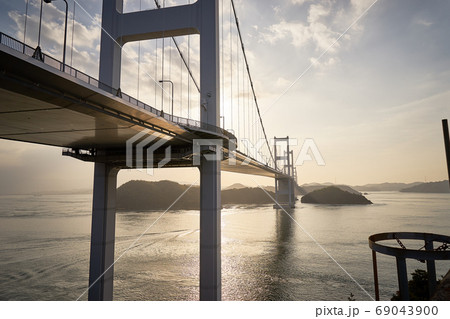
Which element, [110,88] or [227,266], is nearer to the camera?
[110,88]

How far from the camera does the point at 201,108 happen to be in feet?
45.5

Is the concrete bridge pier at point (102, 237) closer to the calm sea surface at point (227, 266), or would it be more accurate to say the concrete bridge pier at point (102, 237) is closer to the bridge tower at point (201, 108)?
the bridge tower at point (201, 108)

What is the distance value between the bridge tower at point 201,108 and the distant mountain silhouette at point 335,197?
9810 cm

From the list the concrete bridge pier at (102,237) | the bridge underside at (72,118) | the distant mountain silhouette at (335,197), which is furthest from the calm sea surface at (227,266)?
the distant mountain silhouette at (335,197)

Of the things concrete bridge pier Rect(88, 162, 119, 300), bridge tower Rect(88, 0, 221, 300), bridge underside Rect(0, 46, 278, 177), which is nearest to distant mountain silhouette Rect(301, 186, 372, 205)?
bridge underside Rect(0, 46, 278, 177)

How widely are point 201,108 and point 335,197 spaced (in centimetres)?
9931

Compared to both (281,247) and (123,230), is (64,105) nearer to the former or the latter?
(281,247)

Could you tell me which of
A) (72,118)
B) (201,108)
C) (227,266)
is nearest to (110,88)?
(72,118)

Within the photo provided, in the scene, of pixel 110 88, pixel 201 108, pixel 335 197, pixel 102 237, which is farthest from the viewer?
pixel 335 197

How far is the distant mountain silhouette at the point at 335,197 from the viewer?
4023 inches

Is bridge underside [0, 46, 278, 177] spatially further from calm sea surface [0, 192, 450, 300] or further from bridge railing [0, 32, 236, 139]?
calm sea surface [0, 192, 450, 300]

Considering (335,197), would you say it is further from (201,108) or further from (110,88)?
(110,88)

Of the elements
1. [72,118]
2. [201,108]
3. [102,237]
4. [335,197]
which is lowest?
[102,237]
